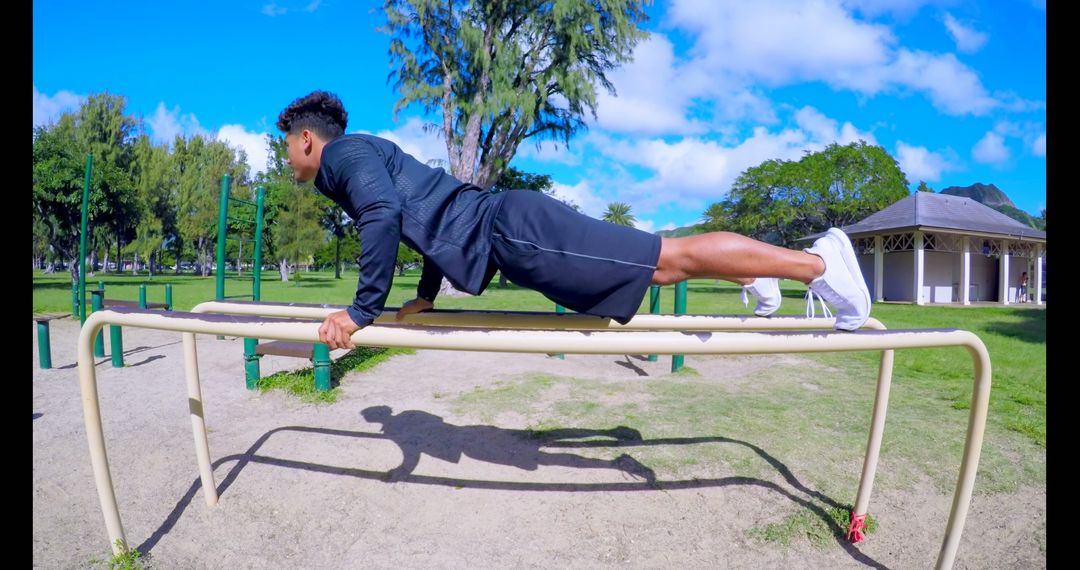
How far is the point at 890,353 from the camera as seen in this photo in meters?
2.40

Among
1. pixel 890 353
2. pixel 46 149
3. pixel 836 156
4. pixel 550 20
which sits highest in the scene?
pixel 550 20

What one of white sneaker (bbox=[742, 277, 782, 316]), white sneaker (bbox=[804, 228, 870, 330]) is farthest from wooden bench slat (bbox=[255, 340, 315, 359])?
white sneaker (bbox=[804, 228, 870, 330])

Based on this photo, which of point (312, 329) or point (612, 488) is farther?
point (612, 488)

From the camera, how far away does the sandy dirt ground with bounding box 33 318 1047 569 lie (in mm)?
2234

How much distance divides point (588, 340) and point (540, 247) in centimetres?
47

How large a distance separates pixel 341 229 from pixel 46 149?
23.0 meters

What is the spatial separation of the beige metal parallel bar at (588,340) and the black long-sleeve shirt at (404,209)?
0.25 metres

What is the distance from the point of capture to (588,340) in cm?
152

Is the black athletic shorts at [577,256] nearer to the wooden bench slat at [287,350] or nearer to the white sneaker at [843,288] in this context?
the white sneaker at [843,288]

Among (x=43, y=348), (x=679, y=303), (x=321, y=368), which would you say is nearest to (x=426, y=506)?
(x=321, y=368)

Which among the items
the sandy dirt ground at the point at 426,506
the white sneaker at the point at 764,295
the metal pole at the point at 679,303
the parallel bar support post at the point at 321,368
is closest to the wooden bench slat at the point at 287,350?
the parallel bar support post at the point at 321,368

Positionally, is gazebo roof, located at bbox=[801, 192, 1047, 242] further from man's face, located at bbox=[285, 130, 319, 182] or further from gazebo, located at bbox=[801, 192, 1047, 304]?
man's face, located at bbox=[285, 130, 319, 182]

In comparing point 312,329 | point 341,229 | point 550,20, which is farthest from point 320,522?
point 341,229
